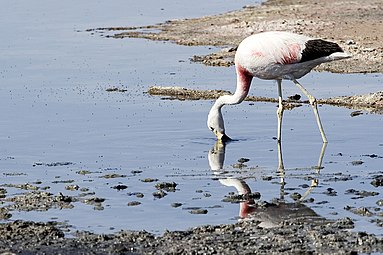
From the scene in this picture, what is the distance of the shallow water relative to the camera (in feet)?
33.8

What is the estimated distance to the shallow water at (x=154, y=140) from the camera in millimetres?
10305

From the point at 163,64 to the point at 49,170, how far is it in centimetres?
951

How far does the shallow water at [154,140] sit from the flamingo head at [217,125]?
0.53 ft

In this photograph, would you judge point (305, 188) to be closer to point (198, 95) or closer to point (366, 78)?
point (198, 95)

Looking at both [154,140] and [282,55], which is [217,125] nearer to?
[154,140]

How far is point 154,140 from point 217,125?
2.64ft

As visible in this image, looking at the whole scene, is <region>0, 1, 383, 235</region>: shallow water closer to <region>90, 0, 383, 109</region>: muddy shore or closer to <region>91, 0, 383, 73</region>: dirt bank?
<region>90, 0, 383, 109</region>: muddy shore

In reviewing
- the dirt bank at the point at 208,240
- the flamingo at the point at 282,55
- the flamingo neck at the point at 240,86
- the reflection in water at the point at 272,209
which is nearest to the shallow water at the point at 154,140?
the reflection in water at the point at 272,209

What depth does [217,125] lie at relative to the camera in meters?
13.9

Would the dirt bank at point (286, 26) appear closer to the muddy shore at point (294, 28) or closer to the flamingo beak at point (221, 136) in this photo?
the muddy shore at point (294, 28)

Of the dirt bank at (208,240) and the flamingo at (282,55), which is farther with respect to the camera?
the flamingo at (282,55)

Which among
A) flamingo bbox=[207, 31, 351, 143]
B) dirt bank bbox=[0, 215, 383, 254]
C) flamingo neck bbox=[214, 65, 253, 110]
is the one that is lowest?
dirt bank bbox=[0, 215, 383, 254]

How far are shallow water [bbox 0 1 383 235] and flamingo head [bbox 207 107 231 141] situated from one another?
0.53 ft

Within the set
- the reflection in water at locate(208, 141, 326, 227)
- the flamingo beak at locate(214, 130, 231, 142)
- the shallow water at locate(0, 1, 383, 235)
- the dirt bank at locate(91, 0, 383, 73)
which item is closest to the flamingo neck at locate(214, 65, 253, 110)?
the flamingo beak at locate(214, 130, 231, 142)
